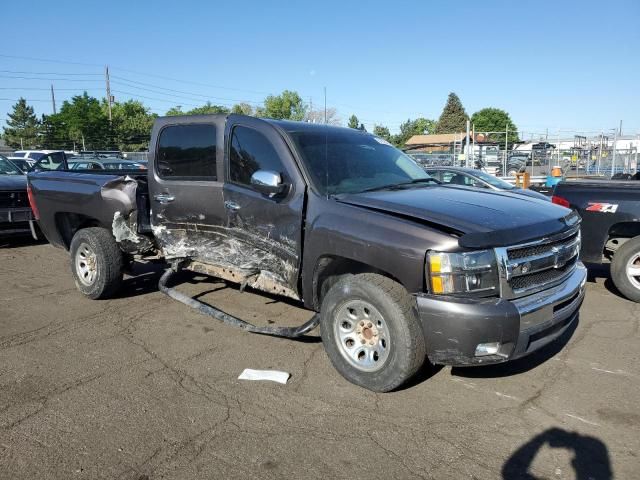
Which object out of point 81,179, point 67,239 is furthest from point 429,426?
point 67,239

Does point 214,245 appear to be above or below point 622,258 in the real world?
above

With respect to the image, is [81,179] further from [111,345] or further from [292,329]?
[292,329]

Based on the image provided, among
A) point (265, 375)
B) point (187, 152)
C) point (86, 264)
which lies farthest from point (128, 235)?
point (265, 375)

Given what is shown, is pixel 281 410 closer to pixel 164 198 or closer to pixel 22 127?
pixel 164 198

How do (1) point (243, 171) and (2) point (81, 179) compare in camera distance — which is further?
(2) point (81, 179)

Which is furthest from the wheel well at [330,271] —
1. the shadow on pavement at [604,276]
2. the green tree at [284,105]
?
the green tree at [284,105]

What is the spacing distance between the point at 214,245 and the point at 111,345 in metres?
1.26

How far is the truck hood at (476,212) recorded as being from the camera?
318 cm

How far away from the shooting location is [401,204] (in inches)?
143

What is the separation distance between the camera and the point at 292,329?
4.14m

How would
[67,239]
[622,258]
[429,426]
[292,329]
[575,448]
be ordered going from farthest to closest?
1. [67,239]
2. [622,258]
3. [292,329]
4. [429,426]
5. [575,448]

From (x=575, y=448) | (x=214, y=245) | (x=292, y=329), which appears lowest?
(x=575, y=448)

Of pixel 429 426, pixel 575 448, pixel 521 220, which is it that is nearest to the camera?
pixel 575 448

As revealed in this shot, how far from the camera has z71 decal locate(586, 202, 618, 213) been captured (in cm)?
586
